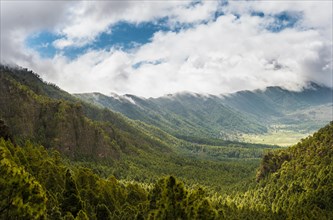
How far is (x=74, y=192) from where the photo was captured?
309 ft

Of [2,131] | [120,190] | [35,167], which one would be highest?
[2,131]

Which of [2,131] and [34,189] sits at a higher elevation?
[2,131]

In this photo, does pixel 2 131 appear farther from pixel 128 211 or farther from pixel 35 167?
pixel 128 211

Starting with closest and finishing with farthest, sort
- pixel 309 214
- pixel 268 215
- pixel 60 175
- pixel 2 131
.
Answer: pixel 60 175 < pixel 2 131 < pixel 309 214 < pixel 268 215

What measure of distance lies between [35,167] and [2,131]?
2810cm

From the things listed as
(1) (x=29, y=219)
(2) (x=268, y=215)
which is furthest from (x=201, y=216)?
(2) (x=268, y=215)

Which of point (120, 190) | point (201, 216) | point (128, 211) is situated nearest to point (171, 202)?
point (201, 216)

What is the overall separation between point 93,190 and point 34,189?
74809 millimetres

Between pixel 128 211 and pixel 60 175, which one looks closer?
pixel 128 211

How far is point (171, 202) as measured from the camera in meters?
73.4

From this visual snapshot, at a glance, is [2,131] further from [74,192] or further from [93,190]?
[74,192]

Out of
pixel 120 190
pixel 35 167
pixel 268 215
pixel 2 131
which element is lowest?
pixel 268 215

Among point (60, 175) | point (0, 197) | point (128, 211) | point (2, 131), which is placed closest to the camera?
point (0, 197)

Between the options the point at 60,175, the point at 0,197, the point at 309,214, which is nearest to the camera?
the point at 0,197
